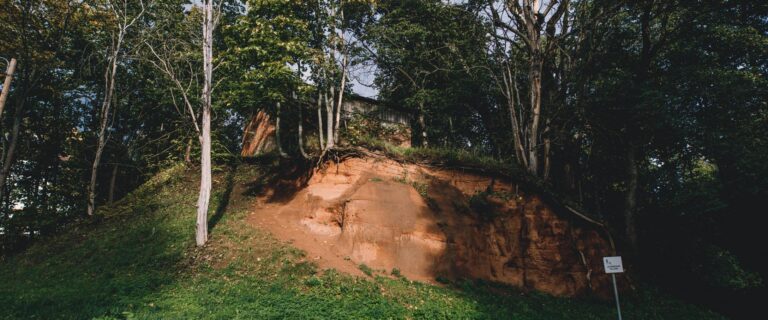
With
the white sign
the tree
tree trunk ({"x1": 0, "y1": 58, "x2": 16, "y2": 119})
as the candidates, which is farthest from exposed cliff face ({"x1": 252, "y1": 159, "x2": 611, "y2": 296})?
tree trunk ({"x1": 0, "y1": 58, "x2": 16, "y2": 119})

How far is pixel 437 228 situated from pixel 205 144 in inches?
367

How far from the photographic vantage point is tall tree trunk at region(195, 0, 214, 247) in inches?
481

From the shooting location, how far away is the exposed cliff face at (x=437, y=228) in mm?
13078

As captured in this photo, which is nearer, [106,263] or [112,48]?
[106,263]

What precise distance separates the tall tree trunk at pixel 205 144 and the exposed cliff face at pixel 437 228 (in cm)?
241

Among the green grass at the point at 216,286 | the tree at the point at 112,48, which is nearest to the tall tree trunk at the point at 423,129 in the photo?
the green grass at the point at 216,286

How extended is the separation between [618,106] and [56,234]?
27386mm

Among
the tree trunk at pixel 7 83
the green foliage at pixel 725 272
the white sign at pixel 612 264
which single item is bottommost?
the green foliage at pixel 725 272

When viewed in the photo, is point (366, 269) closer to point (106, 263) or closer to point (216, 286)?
point (216, 286)

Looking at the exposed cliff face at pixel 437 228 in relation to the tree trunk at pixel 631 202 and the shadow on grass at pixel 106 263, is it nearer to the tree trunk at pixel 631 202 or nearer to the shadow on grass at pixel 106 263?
the shadow on grass at pixel 106 263

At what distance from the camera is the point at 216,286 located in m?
9.71

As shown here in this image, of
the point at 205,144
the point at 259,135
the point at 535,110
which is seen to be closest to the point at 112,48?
the point at 259,135

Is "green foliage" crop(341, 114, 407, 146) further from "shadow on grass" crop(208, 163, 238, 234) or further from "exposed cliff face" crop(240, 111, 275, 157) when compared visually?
"shadow on grass" crop(208, 163, 238, 234)

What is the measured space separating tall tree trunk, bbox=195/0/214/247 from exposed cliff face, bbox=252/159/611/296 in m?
2.41
